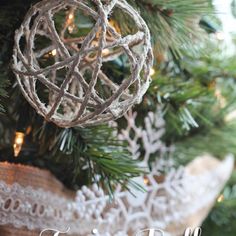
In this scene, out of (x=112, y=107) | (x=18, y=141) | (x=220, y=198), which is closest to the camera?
(x=112, y=107)

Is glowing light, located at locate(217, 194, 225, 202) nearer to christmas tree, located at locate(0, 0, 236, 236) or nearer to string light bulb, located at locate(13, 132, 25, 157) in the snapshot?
christmas tree, located at locate(0, 0, 236, 236)

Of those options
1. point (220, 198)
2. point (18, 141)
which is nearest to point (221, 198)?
point (220, 198)

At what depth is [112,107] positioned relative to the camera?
1.22 feet

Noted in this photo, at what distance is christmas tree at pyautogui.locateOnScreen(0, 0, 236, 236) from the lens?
14.6 inches

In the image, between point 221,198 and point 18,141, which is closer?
point 18,141

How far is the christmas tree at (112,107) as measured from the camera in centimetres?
37

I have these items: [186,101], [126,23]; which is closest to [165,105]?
[186,101]

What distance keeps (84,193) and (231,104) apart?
1.01 feet

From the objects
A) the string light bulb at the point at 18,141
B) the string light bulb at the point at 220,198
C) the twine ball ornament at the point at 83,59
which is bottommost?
the string light bulb at the point at 220,198

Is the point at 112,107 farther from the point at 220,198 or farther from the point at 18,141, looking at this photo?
the point at 220,198

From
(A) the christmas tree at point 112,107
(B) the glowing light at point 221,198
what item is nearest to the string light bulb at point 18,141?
(A) the christmas tree at point 112,107

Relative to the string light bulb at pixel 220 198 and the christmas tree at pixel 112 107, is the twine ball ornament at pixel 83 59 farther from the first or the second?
the string light bulb at pixel 220 198

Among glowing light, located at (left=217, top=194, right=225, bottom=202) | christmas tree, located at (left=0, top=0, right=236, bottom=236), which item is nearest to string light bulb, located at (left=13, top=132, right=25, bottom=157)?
christmas tree, located at (left=0, top=0, right=236, bottom=236)

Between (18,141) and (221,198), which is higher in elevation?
(18,141)
